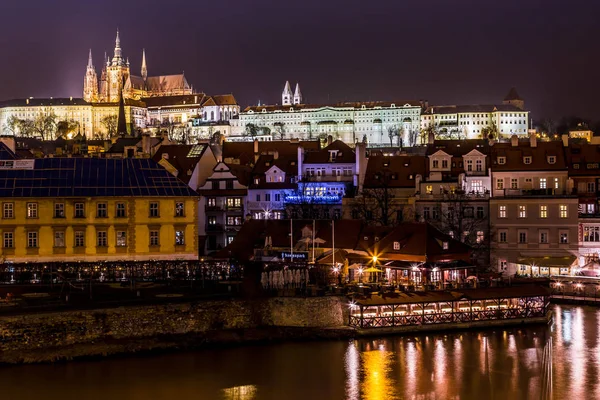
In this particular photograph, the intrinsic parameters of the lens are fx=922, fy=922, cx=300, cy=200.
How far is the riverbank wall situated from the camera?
35594mm

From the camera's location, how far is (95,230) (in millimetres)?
48031

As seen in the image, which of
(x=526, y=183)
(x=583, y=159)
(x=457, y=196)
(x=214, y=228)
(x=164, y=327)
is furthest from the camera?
(x=214, y=228)

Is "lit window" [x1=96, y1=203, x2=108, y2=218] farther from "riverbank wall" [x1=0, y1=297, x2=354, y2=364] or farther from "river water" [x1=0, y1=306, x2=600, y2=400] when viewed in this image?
"river water" [x1=0, y1=306, x2=600, y2=400]

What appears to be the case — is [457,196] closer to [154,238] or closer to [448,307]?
[448,307]

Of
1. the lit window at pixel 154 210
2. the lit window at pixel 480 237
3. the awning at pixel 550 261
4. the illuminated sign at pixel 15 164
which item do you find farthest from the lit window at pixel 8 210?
the awning at pixel 550 261

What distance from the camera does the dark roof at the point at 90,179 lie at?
48250 mm

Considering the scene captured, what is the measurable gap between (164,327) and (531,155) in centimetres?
3180

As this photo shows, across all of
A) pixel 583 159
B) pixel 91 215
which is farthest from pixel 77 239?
pixel 583 159

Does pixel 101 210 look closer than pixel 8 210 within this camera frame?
No

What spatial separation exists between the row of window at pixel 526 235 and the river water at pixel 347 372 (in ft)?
49.8

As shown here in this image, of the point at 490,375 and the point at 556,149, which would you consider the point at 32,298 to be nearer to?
the point at 490,375

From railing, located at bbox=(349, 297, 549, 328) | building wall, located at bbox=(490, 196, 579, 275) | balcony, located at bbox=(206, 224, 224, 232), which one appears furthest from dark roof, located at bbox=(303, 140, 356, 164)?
railing, located at bbox=(349, 297, 549, 328)

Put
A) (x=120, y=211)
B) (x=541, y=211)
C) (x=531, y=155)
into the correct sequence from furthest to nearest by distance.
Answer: (x=531, y=155), (x=541, y=211), (x=120, y=211)

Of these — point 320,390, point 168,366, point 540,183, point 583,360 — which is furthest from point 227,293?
point 540,183
